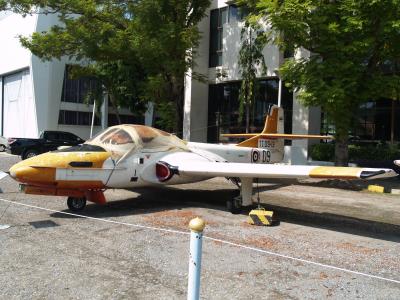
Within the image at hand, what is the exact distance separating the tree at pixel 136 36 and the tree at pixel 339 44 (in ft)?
19.0

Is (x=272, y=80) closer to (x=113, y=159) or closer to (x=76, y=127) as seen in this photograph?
(x=113, y=159)

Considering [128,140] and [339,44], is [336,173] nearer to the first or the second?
[128,140]

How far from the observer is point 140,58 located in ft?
68.0

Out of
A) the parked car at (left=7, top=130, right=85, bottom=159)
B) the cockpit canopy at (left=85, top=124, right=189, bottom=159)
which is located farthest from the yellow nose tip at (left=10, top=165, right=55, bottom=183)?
the parked car at (left=7, top=130, right=85, bottom=159)

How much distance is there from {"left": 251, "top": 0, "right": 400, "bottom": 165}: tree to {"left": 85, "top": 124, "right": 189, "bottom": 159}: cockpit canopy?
599 cm

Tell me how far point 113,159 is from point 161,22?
11.7 meters

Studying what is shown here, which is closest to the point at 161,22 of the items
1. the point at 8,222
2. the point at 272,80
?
the point at 272,80

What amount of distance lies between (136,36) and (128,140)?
10.9 metres

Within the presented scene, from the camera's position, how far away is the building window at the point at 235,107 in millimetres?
24139

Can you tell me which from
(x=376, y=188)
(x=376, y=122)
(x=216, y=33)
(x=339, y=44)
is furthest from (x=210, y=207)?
(x=216, y=33)

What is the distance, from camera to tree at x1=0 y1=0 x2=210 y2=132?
20141mm

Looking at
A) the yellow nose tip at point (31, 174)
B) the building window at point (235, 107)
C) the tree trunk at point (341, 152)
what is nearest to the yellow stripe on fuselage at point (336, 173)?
the yellow nose tip at point (31, 174)

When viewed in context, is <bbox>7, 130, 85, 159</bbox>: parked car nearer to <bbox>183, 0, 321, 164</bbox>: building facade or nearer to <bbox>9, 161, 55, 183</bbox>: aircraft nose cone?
<bbox>183, 0, 321, 164</bbox>: building facade

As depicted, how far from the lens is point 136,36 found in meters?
20.6
